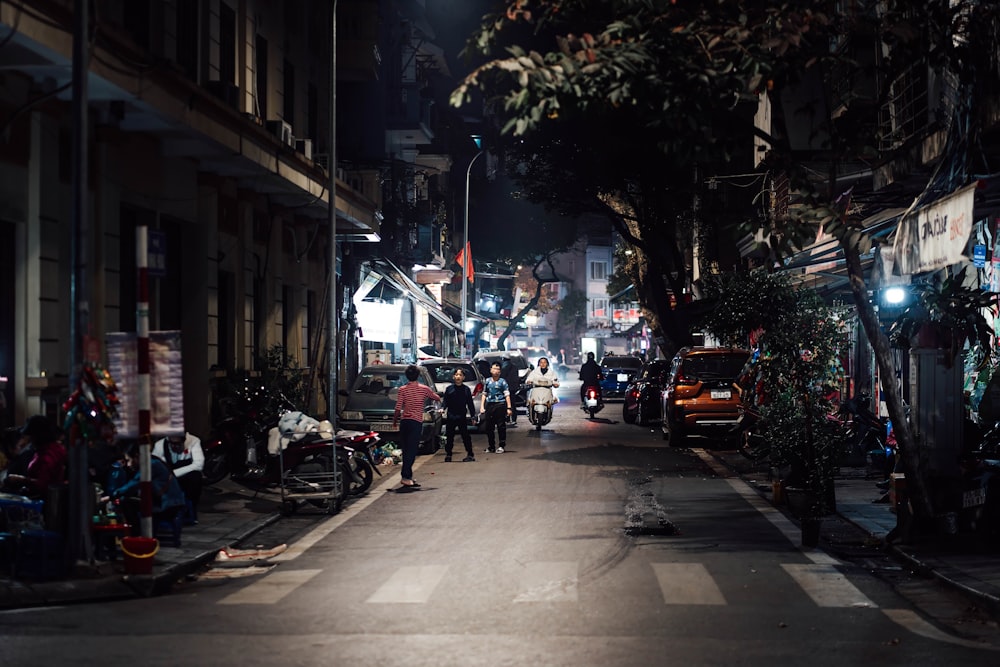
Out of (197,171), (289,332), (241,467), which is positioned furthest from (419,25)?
(241,467)

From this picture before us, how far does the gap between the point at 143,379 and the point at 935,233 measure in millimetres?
6745

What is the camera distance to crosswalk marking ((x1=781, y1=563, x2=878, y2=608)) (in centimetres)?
1023

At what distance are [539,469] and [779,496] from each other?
229 inches

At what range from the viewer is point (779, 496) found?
55.1 ft

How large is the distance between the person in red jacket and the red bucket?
1746 mm

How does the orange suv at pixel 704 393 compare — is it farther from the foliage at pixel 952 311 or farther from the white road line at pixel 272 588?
the white road line at pixel 272 588

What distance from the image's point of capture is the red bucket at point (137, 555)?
36.3ft

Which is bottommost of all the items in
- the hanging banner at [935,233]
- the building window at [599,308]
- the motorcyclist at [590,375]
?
the motorcyclist at [590,375]

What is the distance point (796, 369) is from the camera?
54.4ft

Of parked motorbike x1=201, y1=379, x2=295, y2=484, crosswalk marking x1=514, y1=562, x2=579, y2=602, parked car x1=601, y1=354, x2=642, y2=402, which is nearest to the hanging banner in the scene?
crosswalk marking x1=514, y1=562, x2=579, y2=602

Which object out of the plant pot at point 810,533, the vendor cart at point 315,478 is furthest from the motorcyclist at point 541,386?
the plant pot at point 810,533

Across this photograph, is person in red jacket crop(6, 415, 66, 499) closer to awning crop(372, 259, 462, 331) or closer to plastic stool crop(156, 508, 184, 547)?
plastic stool crop(156, 508, 184, 547)

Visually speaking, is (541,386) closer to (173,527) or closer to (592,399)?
(592,399)

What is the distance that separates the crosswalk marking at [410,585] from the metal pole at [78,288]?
2550 mm
